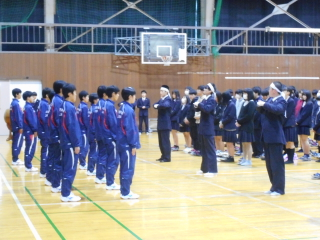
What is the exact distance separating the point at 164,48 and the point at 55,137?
13.9 m

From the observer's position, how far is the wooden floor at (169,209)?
18.5 feet

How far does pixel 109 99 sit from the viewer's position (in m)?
8.47

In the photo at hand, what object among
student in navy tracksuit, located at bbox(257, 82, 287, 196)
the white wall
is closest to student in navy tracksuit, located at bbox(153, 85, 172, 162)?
student in navy tracksuit, located at bbox(257, 82, 287, 196)

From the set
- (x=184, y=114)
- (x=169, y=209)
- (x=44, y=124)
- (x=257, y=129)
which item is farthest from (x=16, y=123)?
(x=169, y=209)

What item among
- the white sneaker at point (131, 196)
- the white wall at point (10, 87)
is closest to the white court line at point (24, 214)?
the white sneaker at point (131, 196)

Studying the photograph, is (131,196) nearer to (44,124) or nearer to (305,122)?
(44,124)

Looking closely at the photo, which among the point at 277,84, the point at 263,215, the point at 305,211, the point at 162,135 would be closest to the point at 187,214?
the point at 263,215

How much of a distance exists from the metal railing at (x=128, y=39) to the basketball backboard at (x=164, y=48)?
465 millimetres

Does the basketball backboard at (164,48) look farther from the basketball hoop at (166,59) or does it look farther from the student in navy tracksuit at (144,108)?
the student in navy tracksuit at (144,108)

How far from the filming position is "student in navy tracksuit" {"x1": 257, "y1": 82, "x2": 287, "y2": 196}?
24.8ft

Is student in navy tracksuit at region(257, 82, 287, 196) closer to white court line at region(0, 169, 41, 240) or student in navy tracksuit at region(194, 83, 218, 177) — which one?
student in navy tracksuit at region(194, 83, 218, 177)

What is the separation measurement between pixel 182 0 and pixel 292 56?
557 centimetres

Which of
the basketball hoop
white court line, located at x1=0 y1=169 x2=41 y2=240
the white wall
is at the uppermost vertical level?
the basketball hoop

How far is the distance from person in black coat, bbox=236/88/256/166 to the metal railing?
10.3 metres
